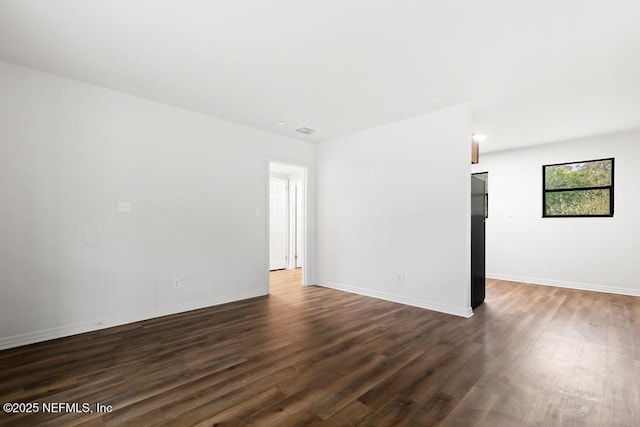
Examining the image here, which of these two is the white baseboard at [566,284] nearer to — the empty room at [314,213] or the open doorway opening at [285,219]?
the empty room at [314,213]

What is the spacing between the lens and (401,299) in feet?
13.8

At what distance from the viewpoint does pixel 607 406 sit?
6.14 feet

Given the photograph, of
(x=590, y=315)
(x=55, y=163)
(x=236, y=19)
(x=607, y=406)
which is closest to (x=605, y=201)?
(x=590, y=315)

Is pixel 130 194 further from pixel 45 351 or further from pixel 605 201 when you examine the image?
pixel 605 201

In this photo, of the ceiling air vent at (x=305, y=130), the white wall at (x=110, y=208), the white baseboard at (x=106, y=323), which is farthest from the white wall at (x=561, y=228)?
the white baseboard at (x=106, y=323)

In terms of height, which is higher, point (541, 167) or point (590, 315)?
point (541, 167)

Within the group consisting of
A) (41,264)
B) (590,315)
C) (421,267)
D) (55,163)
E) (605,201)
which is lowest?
(590,315)

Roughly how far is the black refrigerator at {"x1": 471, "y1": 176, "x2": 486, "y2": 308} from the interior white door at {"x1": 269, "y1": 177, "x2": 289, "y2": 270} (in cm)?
432

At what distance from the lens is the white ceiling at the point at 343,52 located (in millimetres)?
2055

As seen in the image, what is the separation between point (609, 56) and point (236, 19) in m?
3.10

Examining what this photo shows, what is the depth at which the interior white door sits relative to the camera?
7066 mm

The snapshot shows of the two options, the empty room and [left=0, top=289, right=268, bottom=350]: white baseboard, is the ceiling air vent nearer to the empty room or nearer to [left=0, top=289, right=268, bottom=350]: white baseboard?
the empty room

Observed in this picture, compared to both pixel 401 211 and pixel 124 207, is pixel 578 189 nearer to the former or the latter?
pixel 401 211

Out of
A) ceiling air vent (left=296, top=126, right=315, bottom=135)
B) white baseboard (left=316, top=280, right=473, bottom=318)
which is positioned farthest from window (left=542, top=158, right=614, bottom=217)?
ceiling air vent (left=296, top=126, right=315, bottom=135)
